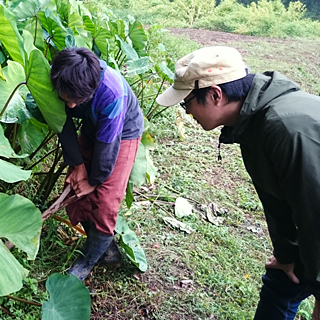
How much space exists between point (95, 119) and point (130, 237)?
2.59 feet

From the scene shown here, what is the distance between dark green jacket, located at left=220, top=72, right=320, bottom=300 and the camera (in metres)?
1.09

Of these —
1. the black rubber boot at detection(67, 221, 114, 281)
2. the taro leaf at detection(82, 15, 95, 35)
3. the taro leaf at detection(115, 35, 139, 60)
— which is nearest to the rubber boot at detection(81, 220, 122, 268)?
the black rubber boot at detection(67, 221, 114, 281)

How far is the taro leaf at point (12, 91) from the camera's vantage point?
1534 mm

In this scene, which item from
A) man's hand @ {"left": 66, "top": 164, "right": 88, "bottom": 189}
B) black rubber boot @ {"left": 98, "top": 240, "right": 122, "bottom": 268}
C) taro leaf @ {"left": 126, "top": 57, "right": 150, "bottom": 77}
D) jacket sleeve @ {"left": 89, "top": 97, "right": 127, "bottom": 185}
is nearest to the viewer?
jacket sleeve @ {"left": 89, "top": 97, "right": 127, "bottom": 185}

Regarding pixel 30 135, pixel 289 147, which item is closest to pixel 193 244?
pixel 30 135

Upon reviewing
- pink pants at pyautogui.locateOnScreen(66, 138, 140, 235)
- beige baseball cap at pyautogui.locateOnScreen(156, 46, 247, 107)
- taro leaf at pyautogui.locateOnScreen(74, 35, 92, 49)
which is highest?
beige baseball cap at pyautogui.locateOnScreen(156, 46, 247, 107)

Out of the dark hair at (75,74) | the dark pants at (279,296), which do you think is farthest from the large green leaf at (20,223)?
the dark pants at (279,296)

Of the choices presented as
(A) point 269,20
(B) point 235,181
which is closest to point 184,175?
(B) point 235,181

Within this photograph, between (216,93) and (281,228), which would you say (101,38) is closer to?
(216,93)

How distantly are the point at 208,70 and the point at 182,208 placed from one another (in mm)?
1659

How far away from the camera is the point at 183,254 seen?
2.41 metres

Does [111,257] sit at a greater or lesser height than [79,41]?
lesser

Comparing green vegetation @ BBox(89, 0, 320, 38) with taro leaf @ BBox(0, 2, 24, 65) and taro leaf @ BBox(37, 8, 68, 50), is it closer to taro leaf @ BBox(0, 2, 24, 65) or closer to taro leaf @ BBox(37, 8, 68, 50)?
taro leaf @ BBox(37, 8, 68, 50)

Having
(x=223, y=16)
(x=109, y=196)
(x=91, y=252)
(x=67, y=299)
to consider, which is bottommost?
(x=223, y=16)
